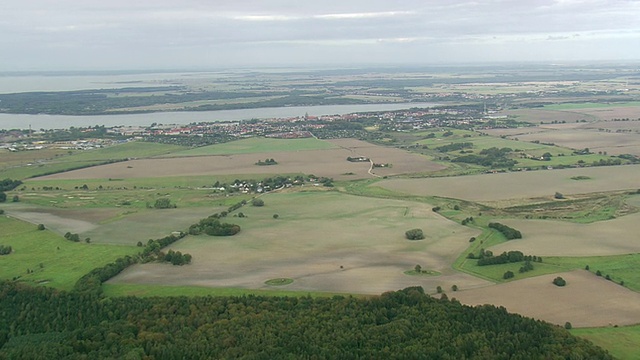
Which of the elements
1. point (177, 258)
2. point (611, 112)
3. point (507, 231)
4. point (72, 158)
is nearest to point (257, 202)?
point (177, 258)

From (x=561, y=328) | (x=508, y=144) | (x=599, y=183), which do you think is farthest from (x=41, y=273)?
(x=508, y=144)

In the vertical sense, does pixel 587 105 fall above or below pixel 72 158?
below

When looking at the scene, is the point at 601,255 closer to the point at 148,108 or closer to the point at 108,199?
the point at 108,199

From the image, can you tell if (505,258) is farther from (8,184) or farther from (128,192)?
(8,184)

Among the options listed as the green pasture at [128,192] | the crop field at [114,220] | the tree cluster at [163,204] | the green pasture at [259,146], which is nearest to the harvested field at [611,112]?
the green pasture at [259,146]

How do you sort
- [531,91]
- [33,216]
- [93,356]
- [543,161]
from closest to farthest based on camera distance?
[93,356] < [33,216] < [543,161] < [531,91]

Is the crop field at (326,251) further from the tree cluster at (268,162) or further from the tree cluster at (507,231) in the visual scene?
the tree cluster at (268,162)
